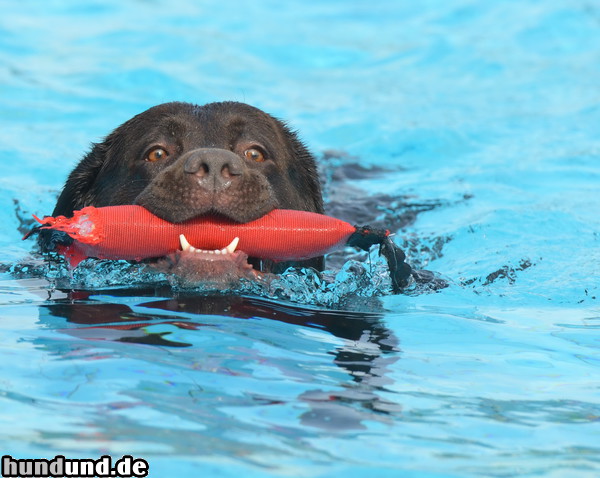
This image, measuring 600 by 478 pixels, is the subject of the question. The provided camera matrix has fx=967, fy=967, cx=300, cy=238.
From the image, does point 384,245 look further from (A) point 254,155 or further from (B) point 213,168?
(A) point 254,155

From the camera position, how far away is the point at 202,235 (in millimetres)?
4199

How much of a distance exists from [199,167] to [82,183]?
160cm

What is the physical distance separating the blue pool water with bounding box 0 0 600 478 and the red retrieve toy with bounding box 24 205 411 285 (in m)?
0.25

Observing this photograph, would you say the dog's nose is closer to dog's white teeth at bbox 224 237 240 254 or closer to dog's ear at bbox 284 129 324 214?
dog's white teeth at bbox 224 237 240 254

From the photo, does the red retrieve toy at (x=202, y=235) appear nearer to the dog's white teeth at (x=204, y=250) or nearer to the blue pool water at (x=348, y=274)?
the dog's white teeth at (x=204, y=250)

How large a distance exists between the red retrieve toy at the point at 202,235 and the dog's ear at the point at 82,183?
1123mm

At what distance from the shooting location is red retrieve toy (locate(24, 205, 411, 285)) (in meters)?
4.12

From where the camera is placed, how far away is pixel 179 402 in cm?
308

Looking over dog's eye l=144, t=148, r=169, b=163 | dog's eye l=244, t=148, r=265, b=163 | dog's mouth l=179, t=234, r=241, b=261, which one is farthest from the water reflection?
Result: dog's eye l=244, t=148, r=265, b=163

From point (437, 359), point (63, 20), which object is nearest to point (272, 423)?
point (437, 359)

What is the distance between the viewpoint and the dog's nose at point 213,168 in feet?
13.5

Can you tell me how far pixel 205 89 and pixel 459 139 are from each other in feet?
10.7

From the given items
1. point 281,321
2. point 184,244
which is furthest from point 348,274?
point 184,244

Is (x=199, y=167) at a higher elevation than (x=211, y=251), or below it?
higher
